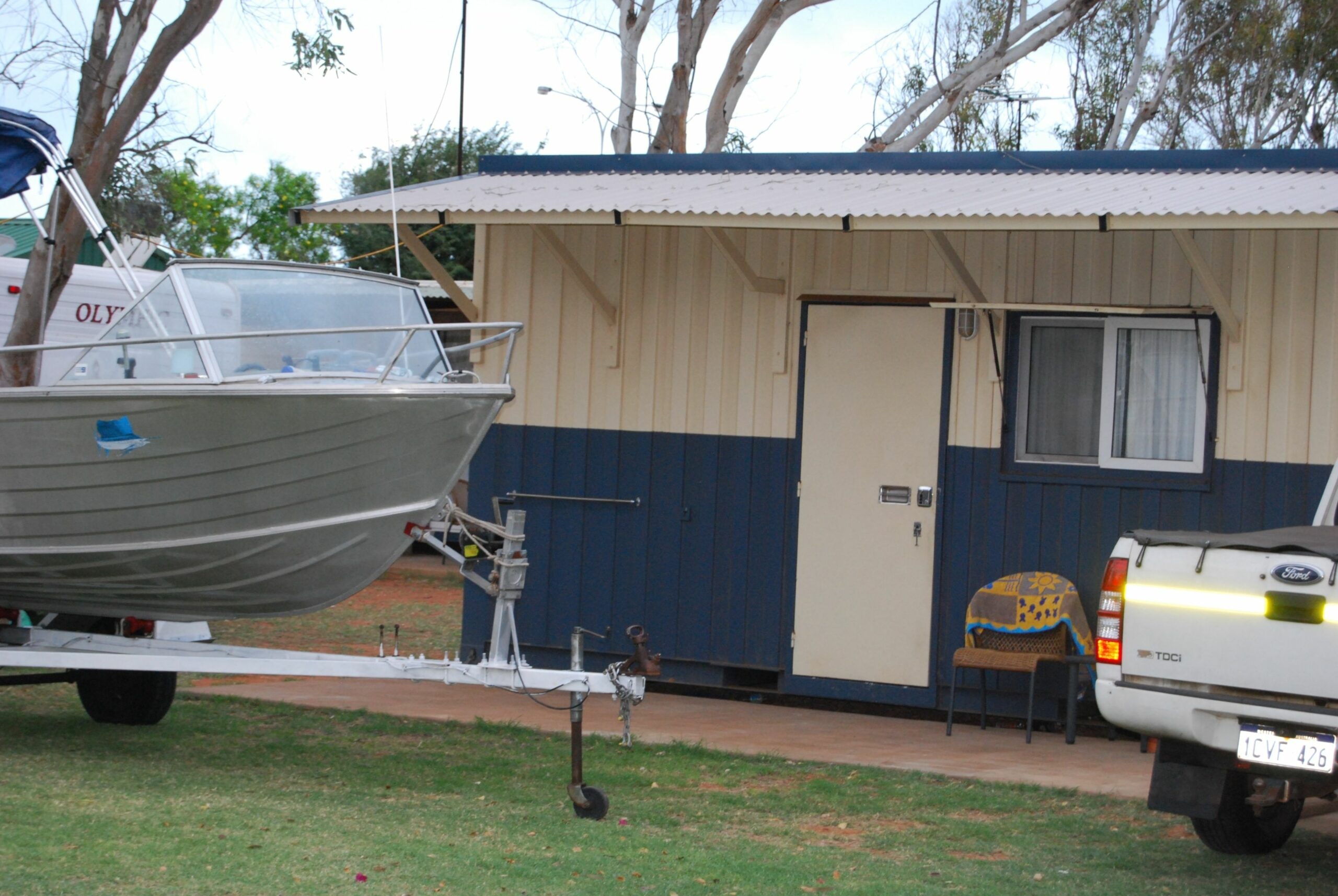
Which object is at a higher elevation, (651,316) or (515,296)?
(515,296)

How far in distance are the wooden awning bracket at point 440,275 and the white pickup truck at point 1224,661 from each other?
5047mm

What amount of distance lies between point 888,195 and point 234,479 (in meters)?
4.13

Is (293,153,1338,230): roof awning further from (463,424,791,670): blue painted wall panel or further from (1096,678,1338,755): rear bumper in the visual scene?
(1096,678,1338,755): rear bumper

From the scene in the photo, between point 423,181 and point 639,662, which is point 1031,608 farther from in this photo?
point 423,181

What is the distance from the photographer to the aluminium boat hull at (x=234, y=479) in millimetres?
6418

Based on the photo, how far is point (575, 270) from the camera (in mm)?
9617

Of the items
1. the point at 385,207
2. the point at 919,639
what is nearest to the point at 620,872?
the point at 919,639

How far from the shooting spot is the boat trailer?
641 centimetres

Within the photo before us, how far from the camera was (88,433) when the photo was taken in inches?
262

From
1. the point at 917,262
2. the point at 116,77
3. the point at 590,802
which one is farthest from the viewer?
the point at 116,77

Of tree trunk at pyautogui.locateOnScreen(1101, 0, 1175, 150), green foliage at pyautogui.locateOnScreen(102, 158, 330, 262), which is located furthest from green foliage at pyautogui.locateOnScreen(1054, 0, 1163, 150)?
green foliage at pyautogui.locateOnScreen(102, 158, 330, 262)

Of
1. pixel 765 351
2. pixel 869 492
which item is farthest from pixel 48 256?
pixel 869 492

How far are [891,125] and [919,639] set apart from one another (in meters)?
13.8

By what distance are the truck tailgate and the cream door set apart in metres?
3.70
